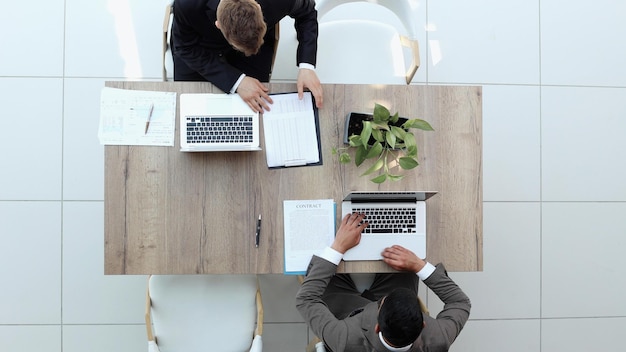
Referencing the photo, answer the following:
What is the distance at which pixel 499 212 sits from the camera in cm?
285

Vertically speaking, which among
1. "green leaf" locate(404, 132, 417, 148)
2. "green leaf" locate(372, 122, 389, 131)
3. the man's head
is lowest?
"green leaf" locate(404, 132, 417, 148)

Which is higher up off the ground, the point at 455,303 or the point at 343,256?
the point at 343,256

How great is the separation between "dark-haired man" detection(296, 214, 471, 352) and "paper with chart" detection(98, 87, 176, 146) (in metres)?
0.81

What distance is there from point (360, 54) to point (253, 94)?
621 millimetres

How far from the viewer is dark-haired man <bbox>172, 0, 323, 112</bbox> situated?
1.82m

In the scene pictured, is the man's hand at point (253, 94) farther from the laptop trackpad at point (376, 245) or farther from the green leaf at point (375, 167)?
the laptop trackpad at point (376, 245)

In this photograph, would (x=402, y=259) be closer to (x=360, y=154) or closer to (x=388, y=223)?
(x=388, y=223)

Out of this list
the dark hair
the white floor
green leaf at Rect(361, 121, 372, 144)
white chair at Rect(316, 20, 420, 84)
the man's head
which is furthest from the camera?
the white floor

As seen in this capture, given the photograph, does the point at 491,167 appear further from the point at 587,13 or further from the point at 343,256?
the point at 343,256

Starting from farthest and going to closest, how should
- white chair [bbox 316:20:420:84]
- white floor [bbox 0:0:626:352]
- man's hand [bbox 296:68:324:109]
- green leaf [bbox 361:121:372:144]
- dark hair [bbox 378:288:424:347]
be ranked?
white floor [bbox 0:0:626:352] → white chair [bbox 316:20:420:84] → man's hand [bbox 296:68:324:109] → green leaf [bbox 361:121:372:144] → dark hair [bbox 378:288:424:347]

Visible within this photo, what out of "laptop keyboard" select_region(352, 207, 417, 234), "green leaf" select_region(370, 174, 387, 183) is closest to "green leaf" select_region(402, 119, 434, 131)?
"green leaf" select_region(370, 174, 387, 183)

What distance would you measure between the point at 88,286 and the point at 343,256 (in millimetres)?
1515

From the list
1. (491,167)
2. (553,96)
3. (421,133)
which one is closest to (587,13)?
(553,96)

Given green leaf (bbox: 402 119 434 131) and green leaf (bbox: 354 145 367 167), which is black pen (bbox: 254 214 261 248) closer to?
green leaf (bbox: 354 145 367 167)
